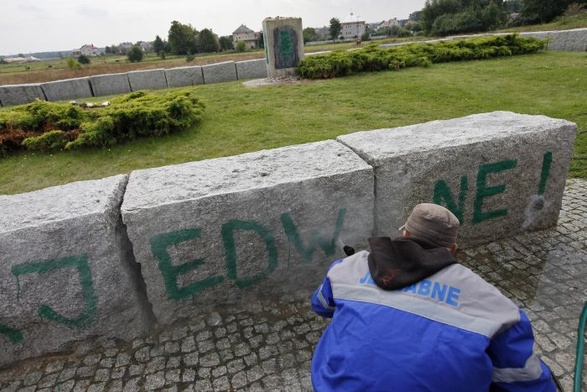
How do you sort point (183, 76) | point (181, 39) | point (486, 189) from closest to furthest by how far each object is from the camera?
point (486, 189) < point (183, 76) < point (181, 39)

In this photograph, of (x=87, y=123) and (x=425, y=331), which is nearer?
(x=425, y=331)

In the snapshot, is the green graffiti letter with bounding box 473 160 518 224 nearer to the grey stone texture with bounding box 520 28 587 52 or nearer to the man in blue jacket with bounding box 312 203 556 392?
Answer: the man in blue jacket with bounding box 312 203 556 392

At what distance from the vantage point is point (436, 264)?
183cm

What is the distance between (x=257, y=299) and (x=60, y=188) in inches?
76.3

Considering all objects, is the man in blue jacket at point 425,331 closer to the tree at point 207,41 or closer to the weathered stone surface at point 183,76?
the weathered stone surface at point 183,76

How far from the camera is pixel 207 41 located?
61594 mm

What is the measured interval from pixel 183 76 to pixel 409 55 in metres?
7.57

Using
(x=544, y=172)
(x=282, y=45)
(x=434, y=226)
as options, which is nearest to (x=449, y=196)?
(x=544, y=172)

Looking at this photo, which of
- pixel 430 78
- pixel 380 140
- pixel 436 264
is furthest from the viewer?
pixel 430 78

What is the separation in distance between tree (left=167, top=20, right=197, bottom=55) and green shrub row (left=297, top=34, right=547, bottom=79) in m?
52.3

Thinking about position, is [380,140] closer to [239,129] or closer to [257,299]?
[257,299]

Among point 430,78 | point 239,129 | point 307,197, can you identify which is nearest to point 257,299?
point 307,197

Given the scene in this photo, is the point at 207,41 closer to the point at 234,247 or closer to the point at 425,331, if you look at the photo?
the point at 234,247

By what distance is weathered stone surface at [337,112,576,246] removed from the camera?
141 inches
